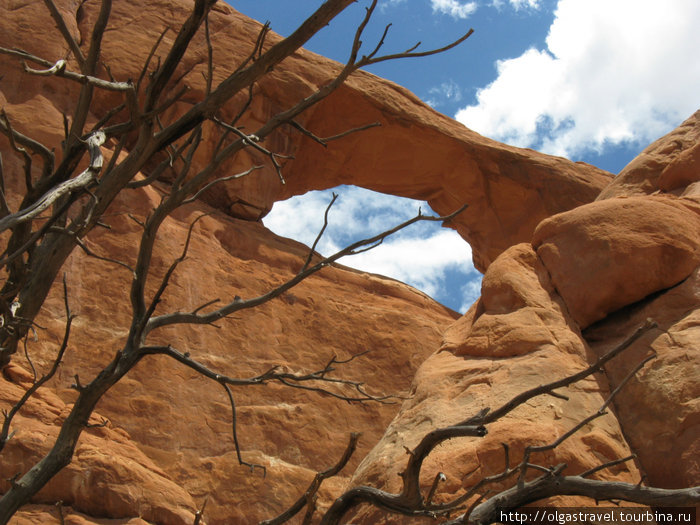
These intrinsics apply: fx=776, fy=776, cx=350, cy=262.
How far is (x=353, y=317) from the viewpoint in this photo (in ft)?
45.1

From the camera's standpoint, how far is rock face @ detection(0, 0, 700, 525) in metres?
7.23

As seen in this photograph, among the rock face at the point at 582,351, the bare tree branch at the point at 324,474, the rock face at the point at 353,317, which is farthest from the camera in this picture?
the rock face at the point at 353,317

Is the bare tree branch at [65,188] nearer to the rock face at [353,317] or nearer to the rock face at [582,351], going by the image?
the rock face at [353,317]

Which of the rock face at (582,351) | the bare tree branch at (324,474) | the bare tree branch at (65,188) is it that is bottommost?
the bare tree branch at (324,474)

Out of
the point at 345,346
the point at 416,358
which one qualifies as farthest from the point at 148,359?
the point at 416,358

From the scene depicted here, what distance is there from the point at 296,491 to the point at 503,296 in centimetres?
389

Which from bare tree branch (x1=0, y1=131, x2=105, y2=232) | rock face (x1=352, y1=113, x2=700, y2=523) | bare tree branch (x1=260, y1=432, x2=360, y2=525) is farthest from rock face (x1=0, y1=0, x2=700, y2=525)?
bare tree branch (x1=260, y1=432, x2=360, y2=525)

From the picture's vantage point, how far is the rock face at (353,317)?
A: 723cm

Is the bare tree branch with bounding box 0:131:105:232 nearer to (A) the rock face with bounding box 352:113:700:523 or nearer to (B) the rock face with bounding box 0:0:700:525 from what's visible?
(B) the rock face with bounding box 0:0:700:525

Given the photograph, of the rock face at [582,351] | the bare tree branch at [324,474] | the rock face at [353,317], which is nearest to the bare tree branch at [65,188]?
the bare tree branch at [324,474]

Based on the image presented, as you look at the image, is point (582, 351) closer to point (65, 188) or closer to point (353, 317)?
point (65, 188)

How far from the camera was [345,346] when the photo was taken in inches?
521

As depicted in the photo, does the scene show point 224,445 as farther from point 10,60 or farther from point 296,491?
point 10,60

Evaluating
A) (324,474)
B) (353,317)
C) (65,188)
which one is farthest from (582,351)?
(353,317)
